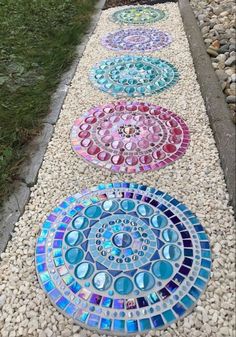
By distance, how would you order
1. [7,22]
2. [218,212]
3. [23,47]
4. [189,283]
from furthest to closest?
[7,22] → [23,47] → [218,212] → [189,283]

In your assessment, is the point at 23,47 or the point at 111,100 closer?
the point at 111,100

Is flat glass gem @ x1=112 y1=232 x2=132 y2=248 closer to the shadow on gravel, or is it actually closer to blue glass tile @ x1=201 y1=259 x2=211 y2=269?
blue glass tile @ x1=201 y1=259 x2=211 y2=269

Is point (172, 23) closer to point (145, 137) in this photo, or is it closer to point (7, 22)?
point (7, 22)

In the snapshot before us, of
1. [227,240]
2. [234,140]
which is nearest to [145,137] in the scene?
[234,140]

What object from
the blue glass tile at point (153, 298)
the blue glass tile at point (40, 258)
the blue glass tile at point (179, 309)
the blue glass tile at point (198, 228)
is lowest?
the blue glass tile at point (40, 258)

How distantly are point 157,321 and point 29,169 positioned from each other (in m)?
1.58

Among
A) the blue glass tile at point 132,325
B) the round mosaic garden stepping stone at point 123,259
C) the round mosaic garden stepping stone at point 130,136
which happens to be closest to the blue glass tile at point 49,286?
the round mosaic garden stepping stone at point 123,259

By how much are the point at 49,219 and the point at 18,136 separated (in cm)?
105

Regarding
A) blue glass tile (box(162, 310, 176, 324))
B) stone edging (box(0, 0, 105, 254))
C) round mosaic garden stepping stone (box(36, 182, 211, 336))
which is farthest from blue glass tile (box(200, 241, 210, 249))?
stone edging (box(0, 0, 105, 254))

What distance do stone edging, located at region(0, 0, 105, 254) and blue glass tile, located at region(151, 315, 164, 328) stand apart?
1032 mm

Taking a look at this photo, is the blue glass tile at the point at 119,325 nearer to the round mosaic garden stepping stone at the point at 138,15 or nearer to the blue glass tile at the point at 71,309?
the blue glass tile at the point at 71,309

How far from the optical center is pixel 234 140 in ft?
9.11

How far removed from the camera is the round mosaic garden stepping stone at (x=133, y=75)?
3.77 meters

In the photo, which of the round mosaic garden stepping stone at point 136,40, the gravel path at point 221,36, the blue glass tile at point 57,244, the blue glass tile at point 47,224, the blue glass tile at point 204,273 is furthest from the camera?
the round mosaic garden stepping stone at point 136,40
